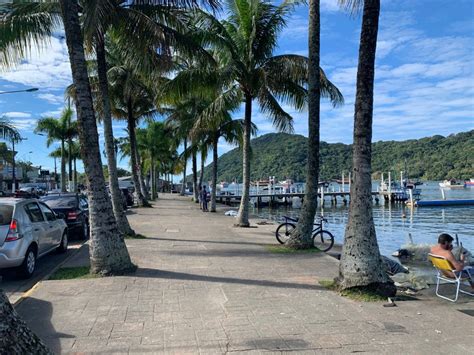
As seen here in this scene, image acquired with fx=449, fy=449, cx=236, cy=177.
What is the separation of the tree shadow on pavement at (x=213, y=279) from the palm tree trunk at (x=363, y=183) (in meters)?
0.76

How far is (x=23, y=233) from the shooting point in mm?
8930

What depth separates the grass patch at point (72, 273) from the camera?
8.43 m

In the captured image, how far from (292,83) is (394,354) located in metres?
12.6

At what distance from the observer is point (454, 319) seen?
6074 millimetres

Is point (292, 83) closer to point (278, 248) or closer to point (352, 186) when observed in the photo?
point (278, 248)

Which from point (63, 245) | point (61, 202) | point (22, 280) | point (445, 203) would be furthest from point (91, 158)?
point (445, 203)

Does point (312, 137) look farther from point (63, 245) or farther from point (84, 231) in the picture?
point (84, 231)

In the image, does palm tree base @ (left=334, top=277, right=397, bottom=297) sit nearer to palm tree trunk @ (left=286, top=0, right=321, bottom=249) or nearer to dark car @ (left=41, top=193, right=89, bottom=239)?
palm tree trunk @ (left=286, top=0, right=321, bottom=249)

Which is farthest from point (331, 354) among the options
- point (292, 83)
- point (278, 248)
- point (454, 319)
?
point (292, 83)

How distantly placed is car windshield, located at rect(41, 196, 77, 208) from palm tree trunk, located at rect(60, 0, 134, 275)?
23.6ft

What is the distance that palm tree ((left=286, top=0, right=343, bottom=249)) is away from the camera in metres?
12.1

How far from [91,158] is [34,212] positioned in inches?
112

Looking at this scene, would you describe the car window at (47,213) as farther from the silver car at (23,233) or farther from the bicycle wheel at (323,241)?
the bicycle wheel at (323,241)

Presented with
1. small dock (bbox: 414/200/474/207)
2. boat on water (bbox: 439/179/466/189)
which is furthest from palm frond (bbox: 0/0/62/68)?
boat on water (bbox: 439/179/466/189)
